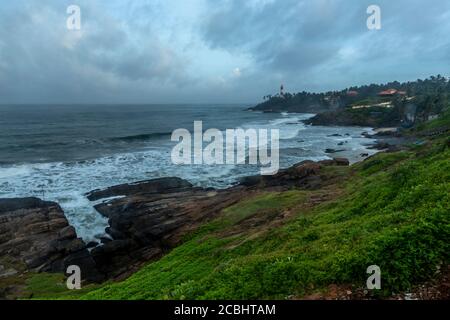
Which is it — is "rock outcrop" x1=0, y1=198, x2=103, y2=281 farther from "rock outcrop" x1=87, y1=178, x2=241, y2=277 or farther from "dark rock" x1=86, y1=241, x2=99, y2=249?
"rock outcrop" x1=87, y1=178, x2=241, y2=277

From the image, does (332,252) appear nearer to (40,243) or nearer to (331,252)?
(331,252)

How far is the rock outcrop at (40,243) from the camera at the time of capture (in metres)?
21.9

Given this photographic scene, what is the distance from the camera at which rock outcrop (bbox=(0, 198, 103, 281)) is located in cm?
2189

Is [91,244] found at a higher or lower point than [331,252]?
lower

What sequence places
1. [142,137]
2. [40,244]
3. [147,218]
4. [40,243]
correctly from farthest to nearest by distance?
[142,137]
[147,218]
[40,243]
[40,244]

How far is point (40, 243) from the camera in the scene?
79.8 feet

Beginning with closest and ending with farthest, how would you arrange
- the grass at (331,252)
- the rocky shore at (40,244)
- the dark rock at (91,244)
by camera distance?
the grass at (331,252) → the rocky shore at (40,244) → the dark rock at (91,244)

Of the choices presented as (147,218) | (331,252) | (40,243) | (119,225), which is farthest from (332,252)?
(40,243)

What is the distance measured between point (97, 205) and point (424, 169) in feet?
86.9

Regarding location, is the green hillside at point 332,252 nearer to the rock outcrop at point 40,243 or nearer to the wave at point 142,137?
the rock outcrop at point 40,243

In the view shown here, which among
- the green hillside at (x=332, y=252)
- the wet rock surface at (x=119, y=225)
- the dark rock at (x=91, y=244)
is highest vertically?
the green hillside at (x=332, y=252)

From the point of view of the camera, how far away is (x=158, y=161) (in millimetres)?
52344

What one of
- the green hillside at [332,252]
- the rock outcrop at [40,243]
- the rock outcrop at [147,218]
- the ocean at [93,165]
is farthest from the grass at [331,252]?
the ocean at [93,165]
